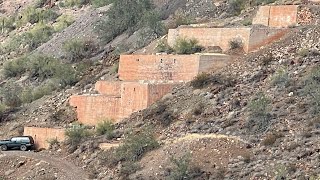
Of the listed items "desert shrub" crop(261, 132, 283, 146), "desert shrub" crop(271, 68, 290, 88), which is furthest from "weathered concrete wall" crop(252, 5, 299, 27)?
"desert shrub" crop(261, 132, 283, 146)

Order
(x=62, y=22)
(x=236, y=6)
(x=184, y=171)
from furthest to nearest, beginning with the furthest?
1. (x=62, y=22)
2. (x=236, y=6)
3. (x=184, y=171)

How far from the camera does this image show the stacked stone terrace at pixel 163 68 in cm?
3055

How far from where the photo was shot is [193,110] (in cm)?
2773

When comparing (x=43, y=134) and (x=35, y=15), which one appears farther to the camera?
(x=35, y=15)

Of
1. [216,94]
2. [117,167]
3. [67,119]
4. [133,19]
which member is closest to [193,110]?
[216,94]

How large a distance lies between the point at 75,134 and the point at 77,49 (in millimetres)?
13082

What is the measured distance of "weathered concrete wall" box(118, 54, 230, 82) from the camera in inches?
1196

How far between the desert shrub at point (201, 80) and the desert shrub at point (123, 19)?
14.0 m

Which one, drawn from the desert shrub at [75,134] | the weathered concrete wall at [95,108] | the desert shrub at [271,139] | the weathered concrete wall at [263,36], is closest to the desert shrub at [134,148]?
the desert shrub at [75,134]

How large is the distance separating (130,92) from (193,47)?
3.20 m

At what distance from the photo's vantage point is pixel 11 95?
39094mm

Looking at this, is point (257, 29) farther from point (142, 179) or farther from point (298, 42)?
point (142, 179)

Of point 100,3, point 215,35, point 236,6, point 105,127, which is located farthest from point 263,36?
point 100,3

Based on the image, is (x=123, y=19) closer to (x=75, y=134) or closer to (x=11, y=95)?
(x=11, y=95)
